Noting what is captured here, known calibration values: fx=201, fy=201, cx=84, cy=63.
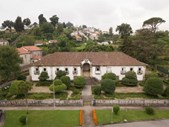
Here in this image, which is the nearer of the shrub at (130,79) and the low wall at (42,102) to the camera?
the low wall at (42,102)

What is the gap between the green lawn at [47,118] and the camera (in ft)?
79.5

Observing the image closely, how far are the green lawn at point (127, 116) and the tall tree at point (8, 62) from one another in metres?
20.4

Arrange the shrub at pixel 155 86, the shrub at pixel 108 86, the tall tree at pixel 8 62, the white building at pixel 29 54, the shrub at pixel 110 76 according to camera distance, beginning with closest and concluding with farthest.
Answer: the shrub at pixel 155 86 → the shrub at pixel 108 86 → the shrub at pixel 110 76 → the tall tree at pixel 8 62 → the white building at pixel 29 54

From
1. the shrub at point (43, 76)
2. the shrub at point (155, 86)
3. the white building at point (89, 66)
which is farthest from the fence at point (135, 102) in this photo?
the shrub at point (43, 76)

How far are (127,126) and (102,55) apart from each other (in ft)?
73.2

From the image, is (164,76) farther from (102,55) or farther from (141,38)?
(102,55)

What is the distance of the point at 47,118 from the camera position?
25.7 meters

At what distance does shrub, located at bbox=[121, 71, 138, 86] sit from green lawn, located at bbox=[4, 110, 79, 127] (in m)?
14.5

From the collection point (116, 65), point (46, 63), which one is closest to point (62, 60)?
point (46, 63)

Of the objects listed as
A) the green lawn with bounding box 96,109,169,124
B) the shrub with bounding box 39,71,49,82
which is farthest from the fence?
the shrub with bounding box 39,71,49,82

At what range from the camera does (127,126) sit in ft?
78.4

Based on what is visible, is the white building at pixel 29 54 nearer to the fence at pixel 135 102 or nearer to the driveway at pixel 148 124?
the fence at pixel 135 102

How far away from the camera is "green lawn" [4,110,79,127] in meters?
24.2

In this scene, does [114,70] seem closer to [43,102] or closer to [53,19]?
[43,102]
